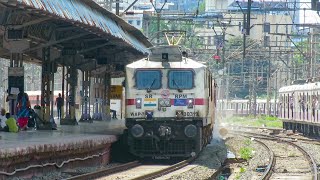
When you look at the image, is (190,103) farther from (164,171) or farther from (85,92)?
(85,92)

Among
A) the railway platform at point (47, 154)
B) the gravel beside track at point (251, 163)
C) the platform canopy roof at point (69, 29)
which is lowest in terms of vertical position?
the gravel beside track at point (251, 163)

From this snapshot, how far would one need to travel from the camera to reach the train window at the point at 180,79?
2270 cm

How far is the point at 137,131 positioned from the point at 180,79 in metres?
1.84

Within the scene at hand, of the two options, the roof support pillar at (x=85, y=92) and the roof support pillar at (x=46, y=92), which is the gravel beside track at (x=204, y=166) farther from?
the roof support pillar at (x=85, y=92)

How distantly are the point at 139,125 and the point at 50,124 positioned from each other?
567 centimetres

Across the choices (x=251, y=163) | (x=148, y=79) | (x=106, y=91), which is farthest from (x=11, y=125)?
(x=106, y=91)

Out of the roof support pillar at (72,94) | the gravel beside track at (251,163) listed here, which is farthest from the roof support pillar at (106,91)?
the gravel beside track at (251,163)

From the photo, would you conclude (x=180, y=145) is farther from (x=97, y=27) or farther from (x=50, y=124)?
(x=50, y=124)

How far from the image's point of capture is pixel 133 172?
771 inches

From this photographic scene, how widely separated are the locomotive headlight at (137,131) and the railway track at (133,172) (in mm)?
717

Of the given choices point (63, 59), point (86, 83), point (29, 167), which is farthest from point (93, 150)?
point (86, 83)

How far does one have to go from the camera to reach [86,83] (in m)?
37.4

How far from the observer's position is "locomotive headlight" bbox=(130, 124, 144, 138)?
22359mm

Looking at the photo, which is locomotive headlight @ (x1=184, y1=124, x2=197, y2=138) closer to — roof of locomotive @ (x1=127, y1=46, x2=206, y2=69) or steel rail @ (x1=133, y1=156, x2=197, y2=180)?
steel rail @ (x1=133, y1=156, x2=197, y2=180)
